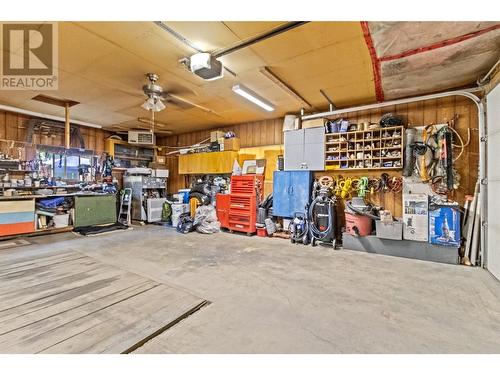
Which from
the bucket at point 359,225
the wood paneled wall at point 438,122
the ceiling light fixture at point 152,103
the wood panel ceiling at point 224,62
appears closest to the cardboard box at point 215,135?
the wood panel ceiling at point 224,62

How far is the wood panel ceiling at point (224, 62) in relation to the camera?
2.67m

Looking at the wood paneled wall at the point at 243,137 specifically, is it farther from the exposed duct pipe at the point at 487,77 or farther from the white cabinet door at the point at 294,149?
the exposed duct pipe at the point at 487,77

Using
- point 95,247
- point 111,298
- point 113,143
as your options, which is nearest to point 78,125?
point 113,143

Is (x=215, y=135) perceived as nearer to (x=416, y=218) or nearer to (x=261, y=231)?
(x=261, y=231)

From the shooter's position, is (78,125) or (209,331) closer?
(209,331)

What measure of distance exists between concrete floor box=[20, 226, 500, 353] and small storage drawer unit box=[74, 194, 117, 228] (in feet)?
5.83

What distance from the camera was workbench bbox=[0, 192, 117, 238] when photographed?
519cm

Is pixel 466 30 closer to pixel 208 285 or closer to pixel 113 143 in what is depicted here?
pixel 208 285

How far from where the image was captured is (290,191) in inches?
220

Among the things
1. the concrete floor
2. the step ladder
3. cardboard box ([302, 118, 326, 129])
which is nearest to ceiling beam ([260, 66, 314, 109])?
cardboard box ([302, 118, 326, 129])

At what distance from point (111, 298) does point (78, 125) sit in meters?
6.52

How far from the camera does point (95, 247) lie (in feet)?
15.1

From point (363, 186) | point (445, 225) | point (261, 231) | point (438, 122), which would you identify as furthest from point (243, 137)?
point (445, 225)

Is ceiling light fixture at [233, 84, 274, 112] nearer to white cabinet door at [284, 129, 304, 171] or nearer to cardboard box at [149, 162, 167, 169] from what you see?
white cabinet door at [284, 129, 304, 171]
